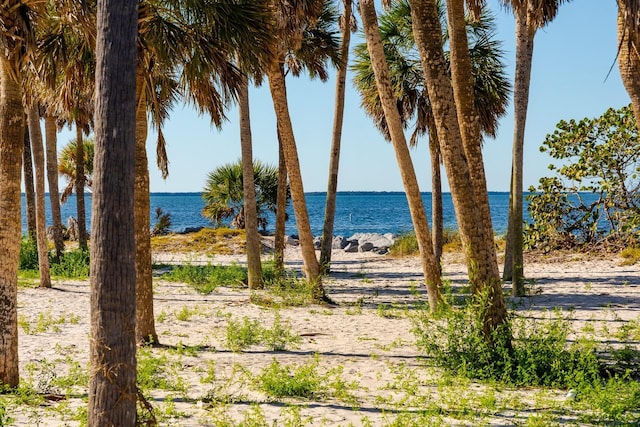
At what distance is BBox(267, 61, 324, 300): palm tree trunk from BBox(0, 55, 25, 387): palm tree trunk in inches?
282

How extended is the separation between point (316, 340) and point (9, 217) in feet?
16.7

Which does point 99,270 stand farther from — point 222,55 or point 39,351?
point 39,351

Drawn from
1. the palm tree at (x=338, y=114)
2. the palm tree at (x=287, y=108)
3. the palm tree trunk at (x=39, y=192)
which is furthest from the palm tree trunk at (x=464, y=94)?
the palm tree trunk at (x=39, y=192)

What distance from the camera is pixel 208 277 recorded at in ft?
56.7

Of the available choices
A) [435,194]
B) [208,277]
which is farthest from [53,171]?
[435,194]

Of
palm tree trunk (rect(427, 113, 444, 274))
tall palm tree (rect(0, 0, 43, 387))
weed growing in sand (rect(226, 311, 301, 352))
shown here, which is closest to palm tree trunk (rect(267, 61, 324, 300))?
weed growing in sand (rect(226, 311, 301, 352))

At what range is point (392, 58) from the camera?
59.8 ft

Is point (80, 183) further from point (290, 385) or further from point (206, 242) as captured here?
point (290, 385)

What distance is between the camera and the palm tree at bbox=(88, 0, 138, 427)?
179 inches

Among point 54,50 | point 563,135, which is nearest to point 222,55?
point 54,50

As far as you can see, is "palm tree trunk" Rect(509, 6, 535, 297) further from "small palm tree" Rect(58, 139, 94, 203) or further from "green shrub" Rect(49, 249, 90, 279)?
"small palm tree" Rect(58, 139, 94, 203)

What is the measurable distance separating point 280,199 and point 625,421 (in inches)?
478

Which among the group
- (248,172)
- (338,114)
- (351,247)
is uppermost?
(338,114)

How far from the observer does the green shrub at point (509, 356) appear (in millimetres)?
7434
